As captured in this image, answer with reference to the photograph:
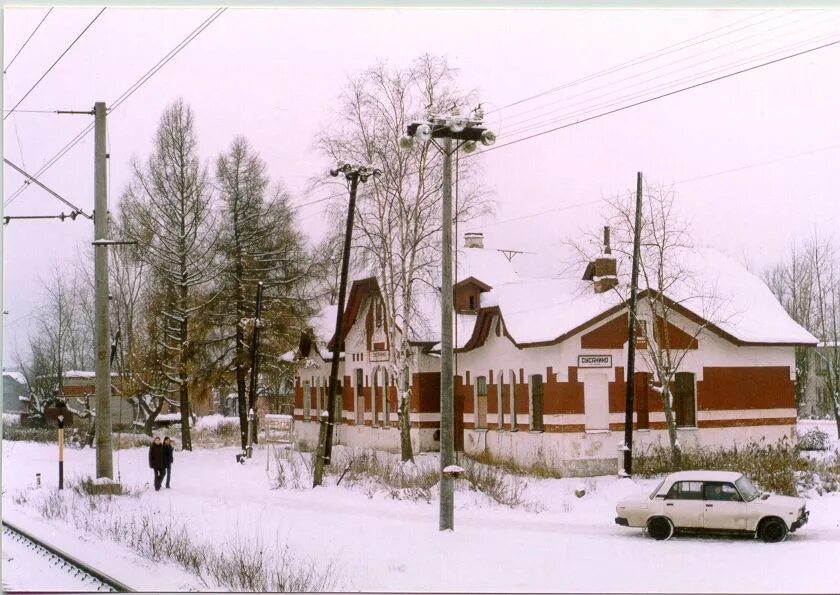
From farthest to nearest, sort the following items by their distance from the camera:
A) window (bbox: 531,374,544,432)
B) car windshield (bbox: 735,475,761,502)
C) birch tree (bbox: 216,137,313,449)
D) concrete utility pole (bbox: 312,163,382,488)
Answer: window (bbox: 531,374,544,432) < concrete utility pole (bbox: 312,163,382,488) < birch tree (bbox: 216,137,313,449) < car windshield (bbox: 735,475,761,502)

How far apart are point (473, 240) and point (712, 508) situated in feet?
24.3

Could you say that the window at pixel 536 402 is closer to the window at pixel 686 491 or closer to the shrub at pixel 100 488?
the window at pixel 686 491

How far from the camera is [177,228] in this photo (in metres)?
17.9

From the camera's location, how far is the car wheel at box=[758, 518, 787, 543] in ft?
38.0

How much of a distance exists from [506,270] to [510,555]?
8.42 meters

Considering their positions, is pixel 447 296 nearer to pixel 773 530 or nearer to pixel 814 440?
pixel 773 530

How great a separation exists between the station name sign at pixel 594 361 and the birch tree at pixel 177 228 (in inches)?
308

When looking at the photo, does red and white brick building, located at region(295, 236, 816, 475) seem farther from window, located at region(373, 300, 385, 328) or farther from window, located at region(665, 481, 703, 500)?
window, located at region(665, 481, 703, 500)

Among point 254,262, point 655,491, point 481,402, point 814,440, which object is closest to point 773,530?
point 655,491

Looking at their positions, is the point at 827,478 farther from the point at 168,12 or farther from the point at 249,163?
the point at 168,12

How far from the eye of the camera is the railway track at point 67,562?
1079 cm

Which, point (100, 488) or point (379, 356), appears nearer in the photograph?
point (100, 488)

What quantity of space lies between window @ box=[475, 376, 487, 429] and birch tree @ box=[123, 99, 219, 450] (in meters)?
6.61

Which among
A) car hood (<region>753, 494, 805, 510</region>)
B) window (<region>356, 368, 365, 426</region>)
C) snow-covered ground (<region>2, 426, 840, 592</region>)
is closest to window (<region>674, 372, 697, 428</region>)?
snow-covered ground (<region>2, 426, 840, 592</region>)
